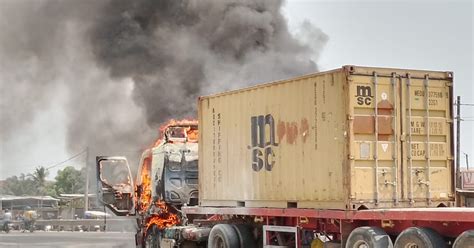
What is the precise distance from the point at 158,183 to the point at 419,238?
8324 mm

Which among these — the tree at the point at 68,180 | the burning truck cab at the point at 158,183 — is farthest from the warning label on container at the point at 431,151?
the tree at the point at 68,180

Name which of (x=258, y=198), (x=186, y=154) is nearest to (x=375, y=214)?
(x=258, y=198)

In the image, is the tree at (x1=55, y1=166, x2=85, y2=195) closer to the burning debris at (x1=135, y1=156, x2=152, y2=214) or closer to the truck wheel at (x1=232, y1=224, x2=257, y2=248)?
the burning debris at (x1=135, y1=156, x2=152, y2=214)

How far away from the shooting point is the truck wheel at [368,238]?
10.8 metres

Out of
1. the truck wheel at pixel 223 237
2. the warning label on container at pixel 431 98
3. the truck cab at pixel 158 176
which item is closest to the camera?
the warning label on container at pixel 431 98

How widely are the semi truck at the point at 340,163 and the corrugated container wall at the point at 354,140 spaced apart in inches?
0.6

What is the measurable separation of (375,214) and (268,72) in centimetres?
1743

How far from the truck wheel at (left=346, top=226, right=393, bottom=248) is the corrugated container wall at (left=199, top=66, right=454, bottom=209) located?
53 cm

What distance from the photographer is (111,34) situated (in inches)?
1155

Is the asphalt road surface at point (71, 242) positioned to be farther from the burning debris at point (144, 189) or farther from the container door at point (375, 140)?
the container door at point (375, 140)

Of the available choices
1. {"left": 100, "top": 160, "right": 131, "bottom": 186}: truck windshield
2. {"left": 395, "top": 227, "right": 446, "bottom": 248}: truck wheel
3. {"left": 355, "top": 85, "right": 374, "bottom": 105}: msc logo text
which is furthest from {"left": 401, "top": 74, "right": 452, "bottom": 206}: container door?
{"left": 100, "top": 160, "right": 131, "bottom": 186}: truck windshield

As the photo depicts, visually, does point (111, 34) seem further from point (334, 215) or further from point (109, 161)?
point (334, 215)

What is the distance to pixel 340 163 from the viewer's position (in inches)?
464

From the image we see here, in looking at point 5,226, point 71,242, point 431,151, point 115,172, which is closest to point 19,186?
point 5,226
